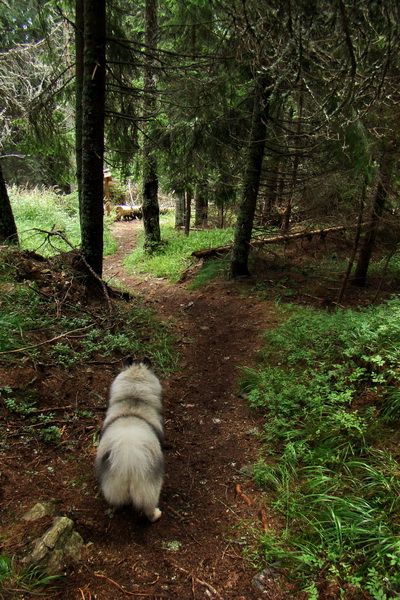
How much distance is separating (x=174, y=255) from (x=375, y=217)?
6697mm

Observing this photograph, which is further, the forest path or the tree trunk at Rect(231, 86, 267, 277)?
the tree trunk at Rect(231, 86, 267, 277)

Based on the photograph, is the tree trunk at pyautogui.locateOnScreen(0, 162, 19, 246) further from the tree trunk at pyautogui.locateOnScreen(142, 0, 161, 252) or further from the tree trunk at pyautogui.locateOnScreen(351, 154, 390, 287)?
the tree trunk at pyautogui.locateOnScreen(351, 154, 390, 287)

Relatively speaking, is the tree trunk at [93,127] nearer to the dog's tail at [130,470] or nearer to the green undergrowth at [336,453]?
the green undergrowth at [336,453]

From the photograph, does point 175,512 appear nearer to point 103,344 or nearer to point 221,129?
point 103,344

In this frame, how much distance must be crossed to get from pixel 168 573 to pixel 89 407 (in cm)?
205

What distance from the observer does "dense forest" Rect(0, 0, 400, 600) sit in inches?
90.4

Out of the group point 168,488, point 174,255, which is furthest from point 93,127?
point 174,255

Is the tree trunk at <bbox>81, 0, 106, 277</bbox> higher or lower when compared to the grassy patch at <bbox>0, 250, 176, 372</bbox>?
higher

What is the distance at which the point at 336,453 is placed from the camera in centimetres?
298

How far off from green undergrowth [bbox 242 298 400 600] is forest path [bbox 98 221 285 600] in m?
0.23

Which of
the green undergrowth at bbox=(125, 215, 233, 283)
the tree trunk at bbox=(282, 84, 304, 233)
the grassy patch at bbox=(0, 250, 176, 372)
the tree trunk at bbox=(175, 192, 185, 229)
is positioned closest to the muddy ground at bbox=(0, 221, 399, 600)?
the grassy patch at bbox=(0, 250, 176, 372)

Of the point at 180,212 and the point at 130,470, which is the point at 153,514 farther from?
the point at 180,212

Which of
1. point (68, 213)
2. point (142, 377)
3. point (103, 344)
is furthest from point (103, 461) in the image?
point (68, 213)

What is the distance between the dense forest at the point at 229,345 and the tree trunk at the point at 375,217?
0.20 ft
